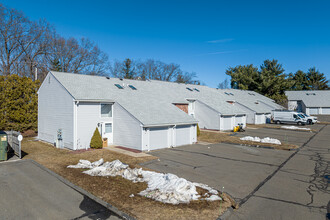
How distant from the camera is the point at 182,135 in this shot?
20.5 metres

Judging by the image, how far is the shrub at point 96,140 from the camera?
1770 cm

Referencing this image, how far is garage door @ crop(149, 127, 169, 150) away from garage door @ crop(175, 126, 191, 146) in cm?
137

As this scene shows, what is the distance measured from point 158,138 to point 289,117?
30986 mm

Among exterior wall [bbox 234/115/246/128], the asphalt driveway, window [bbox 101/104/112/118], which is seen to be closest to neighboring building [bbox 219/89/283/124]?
exterior wall [bbox 234/115/246/128]

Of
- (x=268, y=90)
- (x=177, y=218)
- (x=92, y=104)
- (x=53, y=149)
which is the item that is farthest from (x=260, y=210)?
(x=268, y=90)

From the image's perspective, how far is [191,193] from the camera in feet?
27.9

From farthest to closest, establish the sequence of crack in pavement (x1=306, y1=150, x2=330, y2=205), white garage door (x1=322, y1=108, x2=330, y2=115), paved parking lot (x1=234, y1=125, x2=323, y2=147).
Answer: white garage door (x1=322, y1=108, x2=330, y2=115) → paved parking lot (x1=234, y1=125, x2=323, y2=147) → crack in pavement (x1=306, y1=150, x2=330, y2=205)

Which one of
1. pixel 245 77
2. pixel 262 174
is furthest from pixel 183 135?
pixel 245 77

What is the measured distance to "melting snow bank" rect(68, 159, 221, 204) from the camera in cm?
820

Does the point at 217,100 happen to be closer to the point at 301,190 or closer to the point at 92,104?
the point at 92,104

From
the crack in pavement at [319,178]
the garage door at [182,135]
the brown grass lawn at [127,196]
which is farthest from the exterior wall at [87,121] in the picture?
the crack in pavement at [319,178]

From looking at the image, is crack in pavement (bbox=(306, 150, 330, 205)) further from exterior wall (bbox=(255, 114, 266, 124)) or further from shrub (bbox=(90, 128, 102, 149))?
exterior wall (bbox=(255, 114, 266, 124))

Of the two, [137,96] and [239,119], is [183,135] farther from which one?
[239,119]

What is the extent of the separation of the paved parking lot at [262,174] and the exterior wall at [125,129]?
76.0 inches
